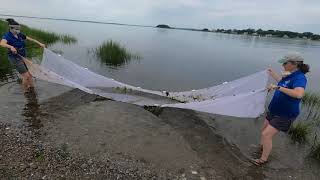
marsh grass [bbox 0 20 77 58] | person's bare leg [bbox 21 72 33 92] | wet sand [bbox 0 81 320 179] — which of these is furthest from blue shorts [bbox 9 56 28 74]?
marsh grass [bbox 0 20 77 58]

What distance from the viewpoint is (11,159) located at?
212 inches

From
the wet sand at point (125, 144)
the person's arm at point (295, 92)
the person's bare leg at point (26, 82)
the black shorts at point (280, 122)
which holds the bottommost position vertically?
the wet sand at point (125, 144)

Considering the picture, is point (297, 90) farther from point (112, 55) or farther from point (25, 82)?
point (112, 55)

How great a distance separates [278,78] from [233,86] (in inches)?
87.7

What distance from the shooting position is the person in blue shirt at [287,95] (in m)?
5.16

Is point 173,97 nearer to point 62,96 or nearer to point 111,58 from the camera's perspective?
point 62,96

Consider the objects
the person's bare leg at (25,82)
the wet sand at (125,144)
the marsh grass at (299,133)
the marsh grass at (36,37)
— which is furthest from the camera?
the marsh grass at (36,37)

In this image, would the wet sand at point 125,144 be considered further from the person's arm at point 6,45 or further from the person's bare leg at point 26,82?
the person's arm at point 6,45

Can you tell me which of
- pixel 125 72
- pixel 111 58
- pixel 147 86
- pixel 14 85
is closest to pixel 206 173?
pixel 14 85

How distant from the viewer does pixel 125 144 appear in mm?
6395

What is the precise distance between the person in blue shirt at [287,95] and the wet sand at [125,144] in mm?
981

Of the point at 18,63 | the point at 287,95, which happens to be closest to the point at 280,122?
the point at 287,95

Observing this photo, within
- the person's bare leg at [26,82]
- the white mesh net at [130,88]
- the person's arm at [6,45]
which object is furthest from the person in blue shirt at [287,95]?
the person's bare leg at [26,82]

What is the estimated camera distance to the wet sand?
539 cm
